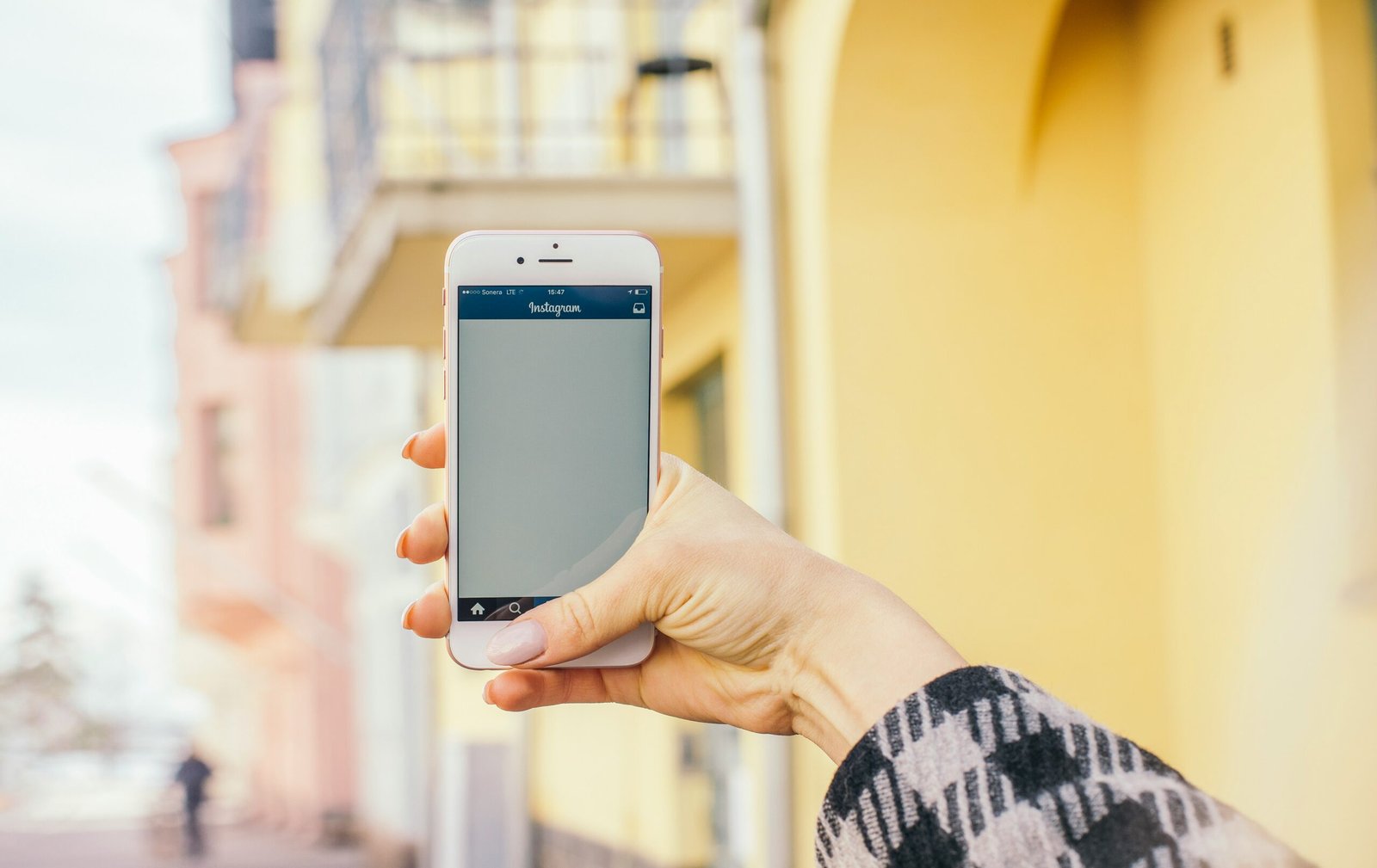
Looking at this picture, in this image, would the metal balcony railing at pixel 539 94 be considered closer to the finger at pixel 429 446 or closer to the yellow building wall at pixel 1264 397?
the yellow building wall at pixel 1264 397

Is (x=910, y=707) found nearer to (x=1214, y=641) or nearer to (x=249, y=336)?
(x=1214, y=641)

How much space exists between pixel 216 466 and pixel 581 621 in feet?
86.8

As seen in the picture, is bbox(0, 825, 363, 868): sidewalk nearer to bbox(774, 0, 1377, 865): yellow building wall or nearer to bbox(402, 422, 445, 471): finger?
bbox(774, 0, 1377, 865): yellow building wall

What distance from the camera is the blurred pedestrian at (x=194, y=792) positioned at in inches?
793

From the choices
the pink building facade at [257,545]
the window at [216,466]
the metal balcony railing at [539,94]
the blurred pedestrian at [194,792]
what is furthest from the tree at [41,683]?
the metal balcony railing at [539,94]

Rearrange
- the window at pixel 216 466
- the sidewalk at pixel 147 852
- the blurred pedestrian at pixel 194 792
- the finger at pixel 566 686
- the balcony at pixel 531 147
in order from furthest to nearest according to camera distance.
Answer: the window at pixel 216 466
the blurred pedestrian at pixel 194 792
the sidewalk at pixel 147 852
the balcony at pixel 531 147
the finger at pixel 566 686

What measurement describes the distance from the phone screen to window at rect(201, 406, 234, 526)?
25210 millimetres

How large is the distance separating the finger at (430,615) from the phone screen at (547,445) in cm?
3

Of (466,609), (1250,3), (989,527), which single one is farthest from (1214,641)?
(466,609)

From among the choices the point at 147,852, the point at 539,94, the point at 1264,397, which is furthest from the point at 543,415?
the point at 147,852

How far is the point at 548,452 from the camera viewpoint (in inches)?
80.5

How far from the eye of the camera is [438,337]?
8195 mm

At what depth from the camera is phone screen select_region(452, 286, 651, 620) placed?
200 centimetres

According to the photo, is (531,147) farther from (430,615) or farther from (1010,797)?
(1010,797)
